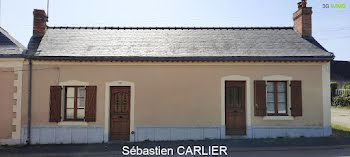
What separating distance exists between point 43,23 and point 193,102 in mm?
6706

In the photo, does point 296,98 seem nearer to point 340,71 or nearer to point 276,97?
point 276,97

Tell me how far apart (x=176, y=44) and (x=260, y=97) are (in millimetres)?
3530

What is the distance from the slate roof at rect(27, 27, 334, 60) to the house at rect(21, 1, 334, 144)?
0.22 feet

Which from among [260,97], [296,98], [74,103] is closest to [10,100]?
[74,103]

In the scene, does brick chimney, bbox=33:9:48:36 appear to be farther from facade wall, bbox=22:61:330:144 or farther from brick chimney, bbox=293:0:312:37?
brick chimney, bbox=293:0:312:37

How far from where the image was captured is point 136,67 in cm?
819

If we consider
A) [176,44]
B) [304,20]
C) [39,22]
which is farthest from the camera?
[304,20]

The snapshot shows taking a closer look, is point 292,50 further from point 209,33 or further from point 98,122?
point 98,122

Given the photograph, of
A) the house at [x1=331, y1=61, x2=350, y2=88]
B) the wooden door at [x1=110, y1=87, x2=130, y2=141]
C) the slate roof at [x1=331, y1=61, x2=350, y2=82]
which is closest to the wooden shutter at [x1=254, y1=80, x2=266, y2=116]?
the wooden door at [x1=110, y1=87, x2=130, y2=141]

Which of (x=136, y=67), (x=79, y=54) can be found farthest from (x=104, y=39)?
(x=136, y=67)

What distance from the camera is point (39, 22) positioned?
9555 mm

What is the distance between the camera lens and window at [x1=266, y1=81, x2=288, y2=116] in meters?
8.44

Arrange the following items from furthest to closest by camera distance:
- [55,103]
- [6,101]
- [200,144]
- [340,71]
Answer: [340,71] → [55,103] → [6,101] → [200,144]

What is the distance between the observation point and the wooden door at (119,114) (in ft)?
27.0
